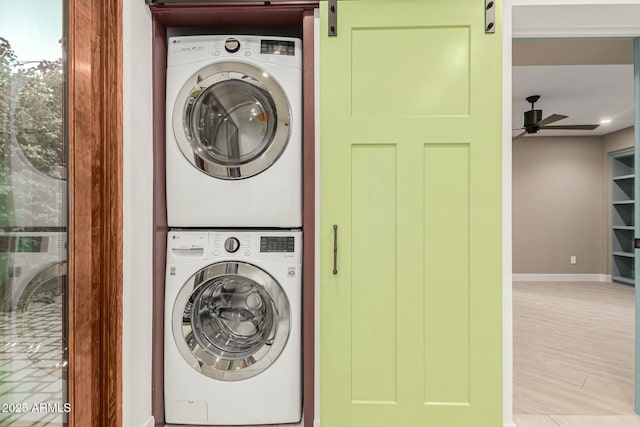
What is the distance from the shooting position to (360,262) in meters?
1.65

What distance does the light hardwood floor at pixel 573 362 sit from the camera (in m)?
1.92

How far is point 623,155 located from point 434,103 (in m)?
6.06

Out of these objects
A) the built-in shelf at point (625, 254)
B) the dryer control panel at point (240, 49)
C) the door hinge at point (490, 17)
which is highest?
the door hinge at point (490, 17)

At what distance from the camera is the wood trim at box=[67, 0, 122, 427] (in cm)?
132

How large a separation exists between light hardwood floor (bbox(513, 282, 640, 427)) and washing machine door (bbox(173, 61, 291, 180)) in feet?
6.11

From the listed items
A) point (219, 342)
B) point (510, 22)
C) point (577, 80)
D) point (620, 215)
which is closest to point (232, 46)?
point (510, 22)

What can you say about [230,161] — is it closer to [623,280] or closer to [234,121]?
[234,121]

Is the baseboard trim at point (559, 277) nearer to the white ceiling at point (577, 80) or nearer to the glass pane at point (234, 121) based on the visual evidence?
the white ceiling at point (577, 80)

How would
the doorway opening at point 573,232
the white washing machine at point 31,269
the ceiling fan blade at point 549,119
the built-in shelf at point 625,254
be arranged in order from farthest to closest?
1. the built-in shelf at point 625,254
2. the ceiling fan blade at point 549,119
3. the doorway opening at point 573,232
4. the white washing machine at point 31,269

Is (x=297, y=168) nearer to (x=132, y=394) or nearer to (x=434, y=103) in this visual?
(x=434, y=103)

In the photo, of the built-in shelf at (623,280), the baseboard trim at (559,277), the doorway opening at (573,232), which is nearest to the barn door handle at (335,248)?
the doorway opening at (573,232)

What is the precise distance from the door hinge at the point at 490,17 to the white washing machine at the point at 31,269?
6.21 ft

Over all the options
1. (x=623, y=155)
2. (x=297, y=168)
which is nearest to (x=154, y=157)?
(x=297, y=168)

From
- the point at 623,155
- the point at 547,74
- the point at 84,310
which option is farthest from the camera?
the point at 623,155
